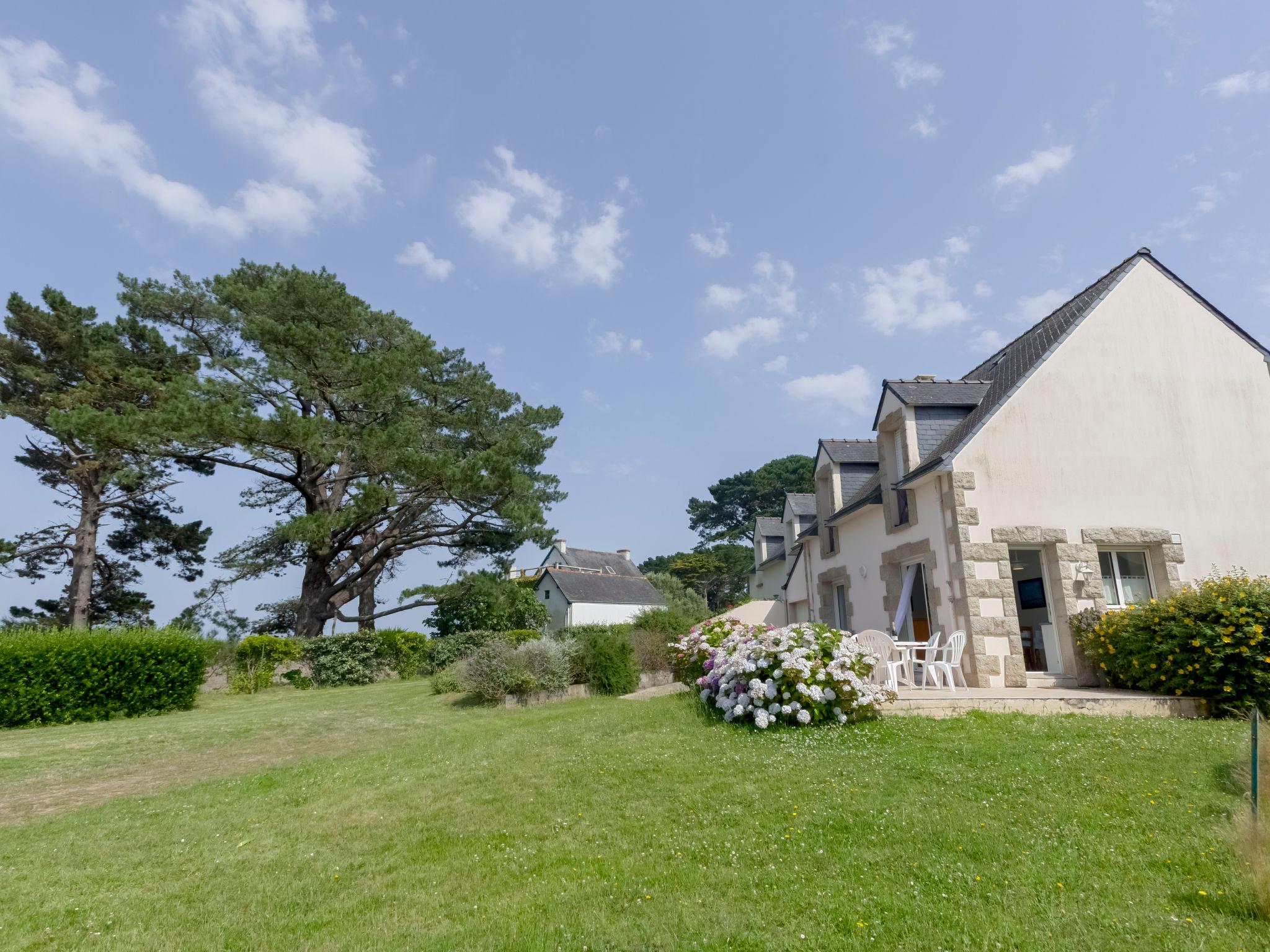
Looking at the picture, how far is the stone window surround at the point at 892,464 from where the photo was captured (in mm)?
12797

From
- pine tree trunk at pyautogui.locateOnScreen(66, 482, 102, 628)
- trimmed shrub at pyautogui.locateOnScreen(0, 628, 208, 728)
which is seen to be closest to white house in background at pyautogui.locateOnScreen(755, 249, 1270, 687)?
trimmed shrub at pyautogui.locateOnScreen(0, 628, 208, 728)

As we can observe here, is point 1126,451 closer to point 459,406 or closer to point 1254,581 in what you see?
point 1254,581

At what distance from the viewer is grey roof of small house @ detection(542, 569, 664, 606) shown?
39.3 meters

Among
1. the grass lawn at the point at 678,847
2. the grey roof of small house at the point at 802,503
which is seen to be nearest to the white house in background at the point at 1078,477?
the grass lawn at the point at 678,847

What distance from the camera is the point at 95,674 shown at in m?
14.8

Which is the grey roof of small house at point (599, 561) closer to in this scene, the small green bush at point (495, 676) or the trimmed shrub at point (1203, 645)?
the small green bush at point (495, 676)

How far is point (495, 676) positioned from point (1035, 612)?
1085 cm

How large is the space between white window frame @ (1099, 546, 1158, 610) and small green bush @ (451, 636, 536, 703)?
10800 millimetres

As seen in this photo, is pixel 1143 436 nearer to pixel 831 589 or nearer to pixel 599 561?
pixel 831 589

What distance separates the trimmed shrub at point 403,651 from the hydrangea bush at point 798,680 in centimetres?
1587

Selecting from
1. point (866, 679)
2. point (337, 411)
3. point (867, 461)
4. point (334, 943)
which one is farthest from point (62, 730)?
point (867, 461)

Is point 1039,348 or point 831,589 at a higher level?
point 1039,348

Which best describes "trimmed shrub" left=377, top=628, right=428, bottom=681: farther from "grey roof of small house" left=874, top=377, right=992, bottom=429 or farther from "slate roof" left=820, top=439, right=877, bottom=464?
"grey roof of small house" left=874, top=377, right=992, bottom=429

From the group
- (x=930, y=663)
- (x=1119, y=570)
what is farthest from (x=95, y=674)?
(x=1119, y=570)
